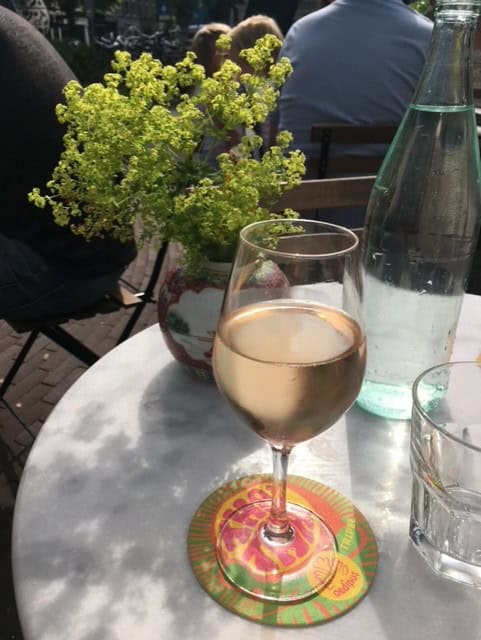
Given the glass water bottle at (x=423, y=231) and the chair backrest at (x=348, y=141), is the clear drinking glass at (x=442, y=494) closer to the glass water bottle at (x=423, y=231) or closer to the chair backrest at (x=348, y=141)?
the glass water bottle at (x=423, y=231)

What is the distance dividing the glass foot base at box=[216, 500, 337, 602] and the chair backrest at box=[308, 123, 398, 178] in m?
1.97

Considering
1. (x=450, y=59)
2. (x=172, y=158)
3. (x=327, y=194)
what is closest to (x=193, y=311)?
(x=172, y=158)

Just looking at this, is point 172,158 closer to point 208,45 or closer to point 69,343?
point 69,343

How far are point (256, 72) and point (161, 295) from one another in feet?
1.16

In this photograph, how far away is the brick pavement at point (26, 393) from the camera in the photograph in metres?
1.68

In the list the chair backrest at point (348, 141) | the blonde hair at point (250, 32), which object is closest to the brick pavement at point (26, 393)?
the chair backrest at point (348, 141)

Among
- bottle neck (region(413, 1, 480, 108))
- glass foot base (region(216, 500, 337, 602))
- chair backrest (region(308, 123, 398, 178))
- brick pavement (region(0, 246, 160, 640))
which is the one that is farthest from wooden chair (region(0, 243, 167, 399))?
glass foot base (region(216, 500, 337, 602))

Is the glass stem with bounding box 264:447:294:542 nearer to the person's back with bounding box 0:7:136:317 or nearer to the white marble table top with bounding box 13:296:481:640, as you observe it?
the white marble table top with bounding box 13:296:481:640

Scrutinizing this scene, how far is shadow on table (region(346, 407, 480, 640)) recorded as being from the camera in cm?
54

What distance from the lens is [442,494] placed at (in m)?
0.62

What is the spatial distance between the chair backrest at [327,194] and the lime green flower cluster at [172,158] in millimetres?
576

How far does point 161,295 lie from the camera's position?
892 mm

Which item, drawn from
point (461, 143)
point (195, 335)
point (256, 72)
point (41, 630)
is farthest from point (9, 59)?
point (41, 630)

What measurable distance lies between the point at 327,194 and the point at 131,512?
3.29ft
